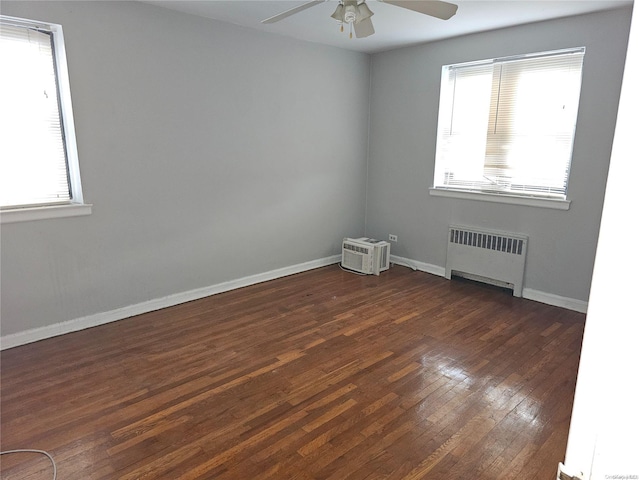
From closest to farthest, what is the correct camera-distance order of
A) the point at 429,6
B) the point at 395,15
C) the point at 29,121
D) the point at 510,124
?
the point at 429,6 < the point at 29,121 < the point at 395,15 < the point at 510,124

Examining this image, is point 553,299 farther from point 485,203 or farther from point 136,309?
point 136,309

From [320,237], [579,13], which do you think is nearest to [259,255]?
[320,237]

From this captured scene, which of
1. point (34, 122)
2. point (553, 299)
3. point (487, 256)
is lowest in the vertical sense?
point (553, 299)

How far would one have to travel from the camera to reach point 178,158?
3543mm

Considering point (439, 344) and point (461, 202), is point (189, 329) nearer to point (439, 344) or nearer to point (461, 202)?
point (439, 344)

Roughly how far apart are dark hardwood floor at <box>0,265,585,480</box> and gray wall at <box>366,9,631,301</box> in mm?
609

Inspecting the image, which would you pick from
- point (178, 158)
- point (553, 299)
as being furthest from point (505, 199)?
point (178, 158)

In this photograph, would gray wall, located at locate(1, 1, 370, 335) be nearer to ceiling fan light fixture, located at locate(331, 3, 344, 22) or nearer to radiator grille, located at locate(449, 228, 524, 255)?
radiator grille, located at locate(449, 228, 524, 255)

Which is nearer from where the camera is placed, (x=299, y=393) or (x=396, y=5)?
(x=396, y=5)

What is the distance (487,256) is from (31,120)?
13.5 ft

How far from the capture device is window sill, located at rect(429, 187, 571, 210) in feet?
11.9

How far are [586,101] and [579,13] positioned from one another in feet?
2.30

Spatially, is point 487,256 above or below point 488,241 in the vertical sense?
below

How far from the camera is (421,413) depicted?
2236 mm
